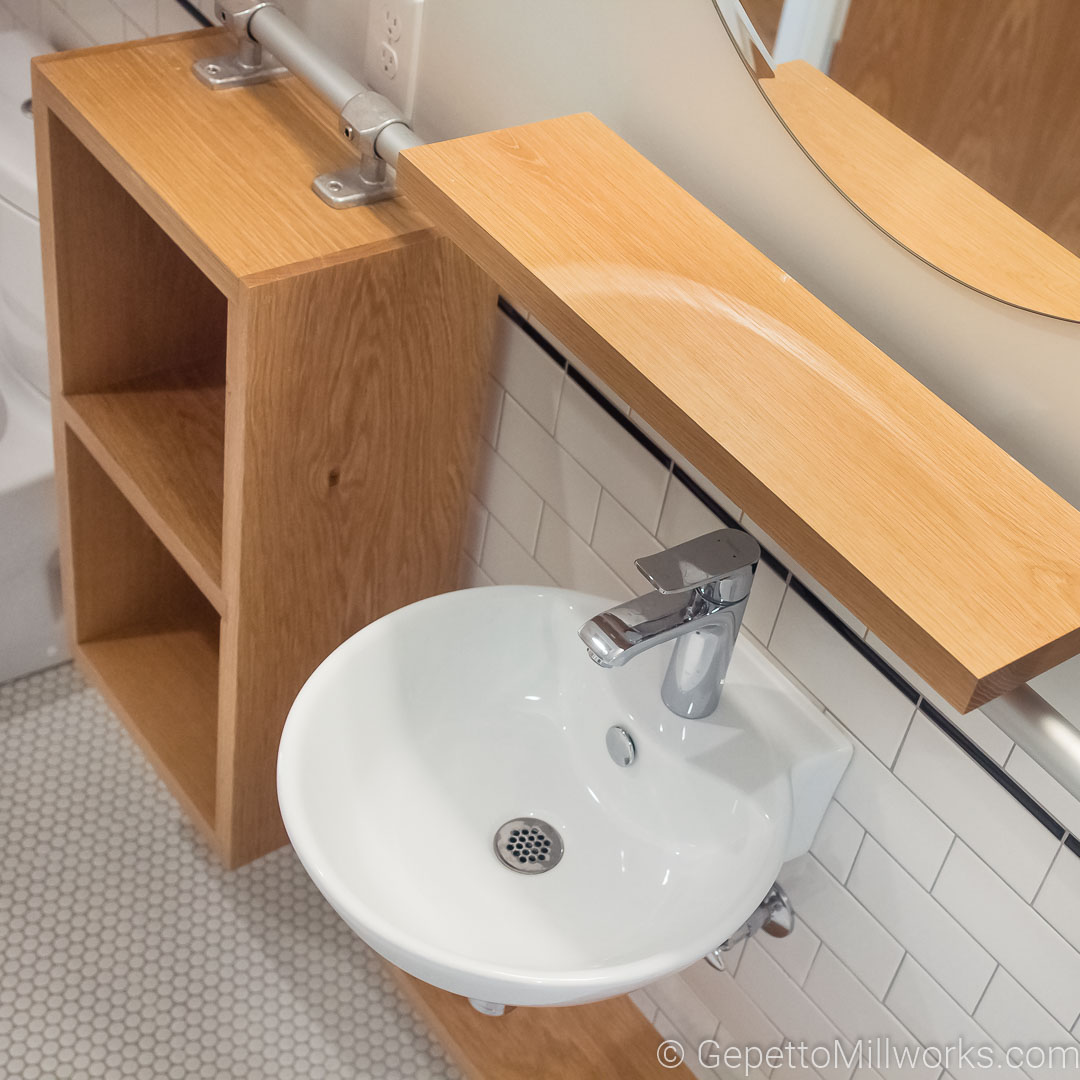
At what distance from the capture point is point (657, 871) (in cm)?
119

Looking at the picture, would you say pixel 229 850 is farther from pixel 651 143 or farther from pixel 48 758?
pixel 651 143

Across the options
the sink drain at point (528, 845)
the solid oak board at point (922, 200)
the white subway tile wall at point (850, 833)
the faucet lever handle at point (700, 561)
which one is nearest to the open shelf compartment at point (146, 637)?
the white subway tile wall at point (850, 833)

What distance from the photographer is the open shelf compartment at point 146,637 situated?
5.75ft

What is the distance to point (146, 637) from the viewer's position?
1.92m

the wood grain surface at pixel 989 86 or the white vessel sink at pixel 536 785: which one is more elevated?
Result: the wood grain surface at pixel 989 86

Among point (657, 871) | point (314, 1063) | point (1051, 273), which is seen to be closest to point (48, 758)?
point (314, 1063)

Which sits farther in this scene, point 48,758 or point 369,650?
point 48,758

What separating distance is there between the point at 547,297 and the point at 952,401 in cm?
31

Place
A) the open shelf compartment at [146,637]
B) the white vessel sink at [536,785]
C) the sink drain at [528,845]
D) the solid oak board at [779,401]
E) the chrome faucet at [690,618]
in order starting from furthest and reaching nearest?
the open shelf compartment at [146,637]
the sink drain at [528,845]
the white vessel sink at [536,785]
the chrome faucet at [690,618]
the solid oak board at [779,401]

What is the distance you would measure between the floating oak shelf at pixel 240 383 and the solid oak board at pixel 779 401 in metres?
0.22

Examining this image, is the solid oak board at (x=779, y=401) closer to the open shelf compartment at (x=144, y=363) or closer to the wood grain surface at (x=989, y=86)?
the wood grain surface at (x=989, y=86)

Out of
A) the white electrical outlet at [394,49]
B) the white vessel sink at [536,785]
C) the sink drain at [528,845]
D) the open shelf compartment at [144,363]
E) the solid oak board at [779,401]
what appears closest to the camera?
the solid oak board at [779,401]

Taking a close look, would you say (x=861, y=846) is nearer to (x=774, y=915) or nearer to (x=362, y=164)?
(x=774, y=915)

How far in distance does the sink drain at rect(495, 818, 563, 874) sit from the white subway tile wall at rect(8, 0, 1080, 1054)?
24cm
